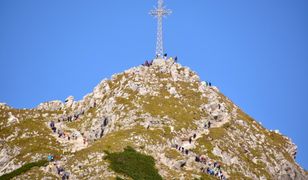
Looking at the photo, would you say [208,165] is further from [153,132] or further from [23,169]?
[23,169]

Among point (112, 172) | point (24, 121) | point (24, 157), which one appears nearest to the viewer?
point (112, 172)

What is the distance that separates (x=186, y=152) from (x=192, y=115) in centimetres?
1988

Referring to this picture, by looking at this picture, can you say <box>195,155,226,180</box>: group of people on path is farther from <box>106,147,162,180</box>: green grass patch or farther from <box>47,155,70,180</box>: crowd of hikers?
<box>47,155,70,180</box>: crowd of hikers

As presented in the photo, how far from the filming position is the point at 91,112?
535 ft

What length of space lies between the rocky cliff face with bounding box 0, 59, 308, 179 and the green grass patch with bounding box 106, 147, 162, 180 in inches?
73.8

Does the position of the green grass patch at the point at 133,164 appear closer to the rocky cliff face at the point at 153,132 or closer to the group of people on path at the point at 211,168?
the rocky cliff face at the point at 153,132

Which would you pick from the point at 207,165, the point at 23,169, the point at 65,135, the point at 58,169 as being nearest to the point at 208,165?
Answer: the point at 207,165

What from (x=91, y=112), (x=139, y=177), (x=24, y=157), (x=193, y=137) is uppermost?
(x=91, y=112)

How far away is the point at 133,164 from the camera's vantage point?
126188 millimetres

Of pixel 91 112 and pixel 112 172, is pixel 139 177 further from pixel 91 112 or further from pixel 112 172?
pixel 91 112

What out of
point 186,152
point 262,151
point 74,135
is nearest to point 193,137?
point 186,152

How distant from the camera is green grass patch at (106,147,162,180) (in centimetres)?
12231

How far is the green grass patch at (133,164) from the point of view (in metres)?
122

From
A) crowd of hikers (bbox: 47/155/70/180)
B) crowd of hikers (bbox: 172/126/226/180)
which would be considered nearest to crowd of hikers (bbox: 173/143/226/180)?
crowd of hikers (bbox: 172/126/226/180)
